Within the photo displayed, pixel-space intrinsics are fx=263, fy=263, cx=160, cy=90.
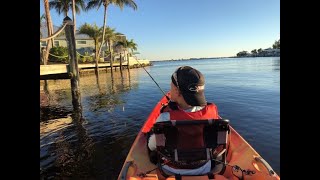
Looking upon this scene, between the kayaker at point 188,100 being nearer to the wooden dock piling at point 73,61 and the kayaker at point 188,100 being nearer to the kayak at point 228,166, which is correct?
the kayak at point 228,166

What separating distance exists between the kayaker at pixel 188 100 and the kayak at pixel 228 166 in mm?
291

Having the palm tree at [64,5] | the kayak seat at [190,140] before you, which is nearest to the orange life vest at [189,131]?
the kayak seat at [190,140]

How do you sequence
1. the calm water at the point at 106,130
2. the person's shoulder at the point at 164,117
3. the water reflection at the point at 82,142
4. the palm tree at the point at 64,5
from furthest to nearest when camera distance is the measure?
the palm tree at the point at 64,5 → the calm water at the point at 106,130 → the water reflection at the point at 82,142 → the person's shoulder at the point at 164,117

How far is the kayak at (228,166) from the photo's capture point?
318cm

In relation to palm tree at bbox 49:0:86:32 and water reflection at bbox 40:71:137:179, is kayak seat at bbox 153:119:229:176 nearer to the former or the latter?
water reflection at bbox 40:71:137:179

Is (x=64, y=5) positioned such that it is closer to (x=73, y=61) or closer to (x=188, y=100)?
(x=73, y=61)

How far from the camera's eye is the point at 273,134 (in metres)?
7.77

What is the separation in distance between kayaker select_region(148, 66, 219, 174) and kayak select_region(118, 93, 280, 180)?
0.29m

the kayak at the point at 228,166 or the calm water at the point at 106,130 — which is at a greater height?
the kayak at the point at 228,166

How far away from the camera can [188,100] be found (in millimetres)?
2879
